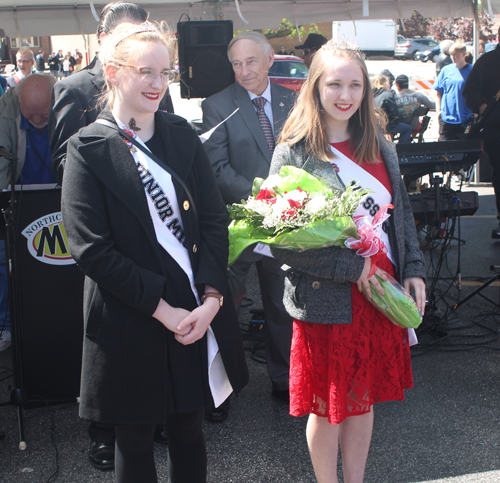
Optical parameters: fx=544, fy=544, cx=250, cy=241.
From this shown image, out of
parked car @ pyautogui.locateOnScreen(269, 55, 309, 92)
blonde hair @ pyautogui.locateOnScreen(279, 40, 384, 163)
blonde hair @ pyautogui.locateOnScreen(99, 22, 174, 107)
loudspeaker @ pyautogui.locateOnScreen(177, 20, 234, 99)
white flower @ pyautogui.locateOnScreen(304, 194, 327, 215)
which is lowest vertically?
white flower @ pyautogui.locateOnScreen(304, 194, 327, 215)

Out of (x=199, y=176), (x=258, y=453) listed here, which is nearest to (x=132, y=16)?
(x=199, y=176)

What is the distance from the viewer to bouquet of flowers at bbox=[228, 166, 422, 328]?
5.84ft

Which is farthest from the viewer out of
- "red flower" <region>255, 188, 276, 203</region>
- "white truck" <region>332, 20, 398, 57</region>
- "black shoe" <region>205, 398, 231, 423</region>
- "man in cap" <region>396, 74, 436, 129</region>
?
"white truck" <region>332, 20, 398, 57</region>

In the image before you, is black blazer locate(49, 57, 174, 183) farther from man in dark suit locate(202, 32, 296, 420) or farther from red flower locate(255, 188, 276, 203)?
red flower locate(255, 188, 276, 203)

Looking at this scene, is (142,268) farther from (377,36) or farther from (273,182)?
(377,36)

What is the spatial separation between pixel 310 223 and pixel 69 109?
4.65 feet

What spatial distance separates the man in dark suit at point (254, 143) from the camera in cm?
298

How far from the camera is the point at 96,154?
1688 mm

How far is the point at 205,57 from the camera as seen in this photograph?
4383 mm

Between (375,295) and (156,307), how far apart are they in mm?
794

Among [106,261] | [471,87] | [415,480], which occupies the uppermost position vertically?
[471,87]

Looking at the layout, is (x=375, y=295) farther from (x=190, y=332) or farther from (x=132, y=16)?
(x=132, y=16)

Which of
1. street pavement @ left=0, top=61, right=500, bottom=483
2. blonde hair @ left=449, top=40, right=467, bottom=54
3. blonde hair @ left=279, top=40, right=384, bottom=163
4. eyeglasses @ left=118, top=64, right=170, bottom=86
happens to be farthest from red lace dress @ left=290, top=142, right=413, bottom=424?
blonde hair @ left=449, top=40, right=467, bottom=54

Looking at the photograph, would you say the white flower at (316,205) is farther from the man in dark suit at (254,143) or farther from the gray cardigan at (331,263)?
the man in dark suit at (254,143)
